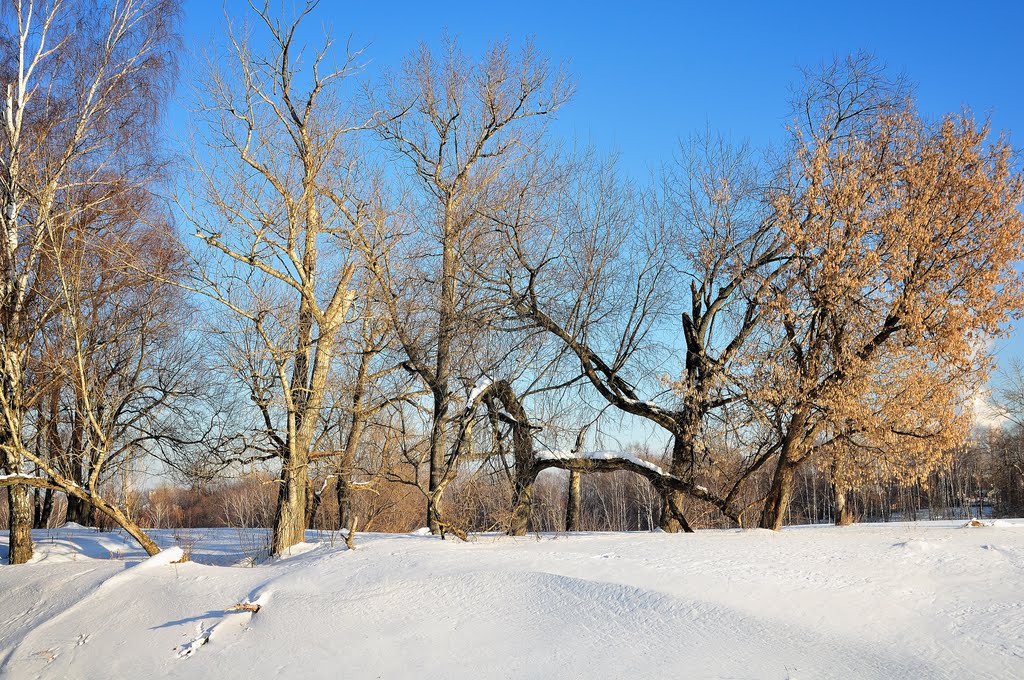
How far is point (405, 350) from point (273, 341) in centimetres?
329

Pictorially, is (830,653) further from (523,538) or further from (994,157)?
(994,157)

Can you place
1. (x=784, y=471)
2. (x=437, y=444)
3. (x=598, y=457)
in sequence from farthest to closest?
(x=598, y=457), (x=437, y=444), (x=784, y=471)

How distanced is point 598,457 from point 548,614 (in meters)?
7.41

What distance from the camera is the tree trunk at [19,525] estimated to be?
11.9 meters

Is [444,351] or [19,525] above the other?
[444,351]

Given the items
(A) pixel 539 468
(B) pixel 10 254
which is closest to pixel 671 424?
(A) pixel 539 468

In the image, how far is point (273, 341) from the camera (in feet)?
36.4

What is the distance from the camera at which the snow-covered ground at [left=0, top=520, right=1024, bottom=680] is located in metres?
5.16

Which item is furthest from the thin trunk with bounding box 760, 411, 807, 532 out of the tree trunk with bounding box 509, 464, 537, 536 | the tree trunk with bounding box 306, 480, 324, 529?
the tree trunk with bounding box 306, 480, 324, 529

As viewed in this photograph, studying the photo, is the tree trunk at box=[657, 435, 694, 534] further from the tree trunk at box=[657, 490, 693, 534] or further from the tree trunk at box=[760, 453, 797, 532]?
the tree trunk at box=[760, 453, 797, 532]

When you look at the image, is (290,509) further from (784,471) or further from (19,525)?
(784,471)

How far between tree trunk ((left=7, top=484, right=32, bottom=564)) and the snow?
7739mm

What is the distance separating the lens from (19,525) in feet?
39.2

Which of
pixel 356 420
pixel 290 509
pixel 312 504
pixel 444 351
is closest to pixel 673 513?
pixel 444 351
